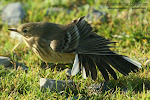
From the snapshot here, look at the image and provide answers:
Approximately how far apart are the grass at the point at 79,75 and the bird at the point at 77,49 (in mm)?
199

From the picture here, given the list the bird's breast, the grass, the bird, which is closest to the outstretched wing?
the bird

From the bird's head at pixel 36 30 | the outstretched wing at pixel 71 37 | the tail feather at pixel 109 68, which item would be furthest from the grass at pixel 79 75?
the bird's head at pixel 36 30

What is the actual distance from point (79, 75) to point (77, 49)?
50 centimetres

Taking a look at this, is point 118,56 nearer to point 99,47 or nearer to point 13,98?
point 99,47

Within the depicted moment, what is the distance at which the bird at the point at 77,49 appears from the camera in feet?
15.8

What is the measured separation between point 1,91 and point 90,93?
1.52 metres

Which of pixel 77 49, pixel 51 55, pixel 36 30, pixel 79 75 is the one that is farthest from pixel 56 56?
pixel 36 30

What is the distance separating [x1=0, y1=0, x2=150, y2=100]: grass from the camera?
439cm

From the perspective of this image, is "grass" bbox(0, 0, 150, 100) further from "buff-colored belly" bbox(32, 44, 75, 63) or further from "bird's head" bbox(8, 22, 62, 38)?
"bird's head" bbox(8, 22, 62, 38)

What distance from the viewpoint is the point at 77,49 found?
5.02 m

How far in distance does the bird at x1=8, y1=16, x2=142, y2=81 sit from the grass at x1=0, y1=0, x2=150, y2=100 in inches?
7.8

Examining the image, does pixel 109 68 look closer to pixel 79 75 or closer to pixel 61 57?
pixel 79 75

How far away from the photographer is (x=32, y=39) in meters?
5.36

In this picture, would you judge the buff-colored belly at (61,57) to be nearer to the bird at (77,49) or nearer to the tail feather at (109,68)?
the bird at (77,49)
